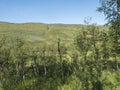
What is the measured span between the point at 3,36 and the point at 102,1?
95.4 ft

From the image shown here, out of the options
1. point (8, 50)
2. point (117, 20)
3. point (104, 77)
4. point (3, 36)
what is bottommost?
point (104, 77)

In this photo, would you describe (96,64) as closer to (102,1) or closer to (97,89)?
(97,89)

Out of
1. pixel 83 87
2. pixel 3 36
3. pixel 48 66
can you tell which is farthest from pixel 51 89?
pixel 48 66

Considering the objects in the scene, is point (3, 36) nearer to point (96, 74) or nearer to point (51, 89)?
point (51, 89)

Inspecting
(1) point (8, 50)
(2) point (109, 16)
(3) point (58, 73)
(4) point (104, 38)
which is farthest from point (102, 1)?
(3) point (58, 73)

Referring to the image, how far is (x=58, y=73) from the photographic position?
315 ft

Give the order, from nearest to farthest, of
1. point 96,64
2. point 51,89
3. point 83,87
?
point 83,87 < point 51,89 < point 96,64

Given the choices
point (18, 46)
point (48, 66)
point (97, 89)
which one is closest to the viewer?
point (97, 89)

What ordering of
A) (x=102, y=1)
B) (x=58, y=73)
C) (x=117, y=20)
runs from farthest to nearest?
(x=58, y=73)
(x=102, y=1)
(x=117, y=20)

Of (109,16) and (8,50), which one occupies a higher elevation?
(109,16)

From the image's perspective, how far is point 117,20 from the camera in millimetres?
31156

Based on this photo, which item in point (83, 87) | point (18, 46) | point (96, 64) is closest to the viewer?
point (83, 87)

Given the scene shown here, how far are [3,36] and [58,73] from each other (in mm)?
44198

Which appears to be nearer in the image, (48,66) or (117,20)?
(117,20)
